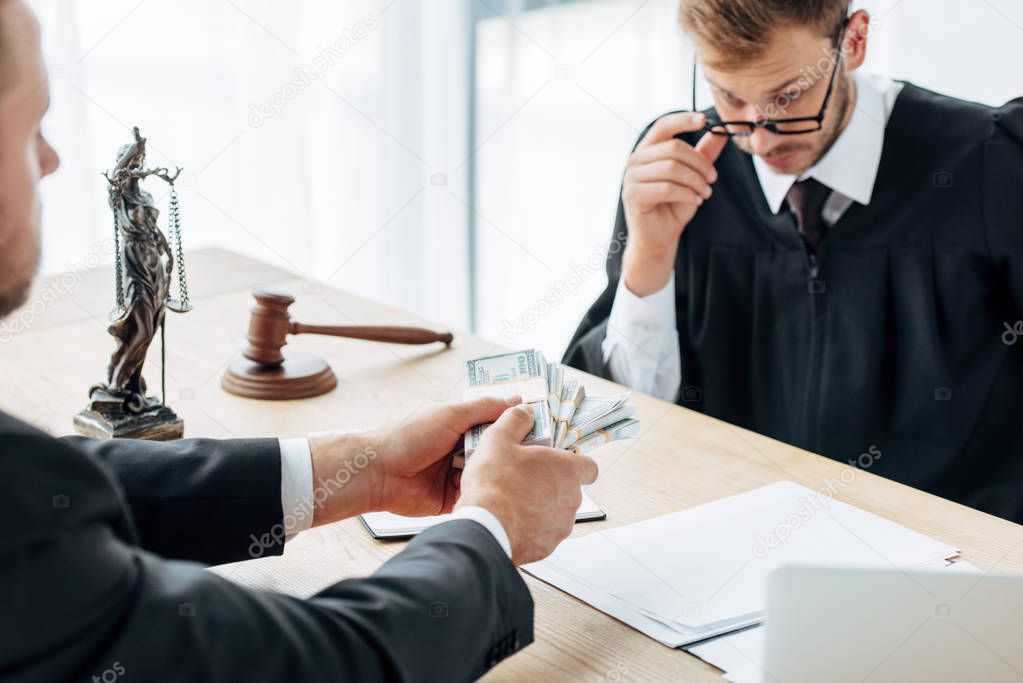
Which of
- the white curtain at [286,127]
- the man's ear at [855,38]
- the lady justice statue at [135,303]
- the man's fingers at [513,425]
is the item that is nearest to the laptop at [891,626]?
the man's fingers at [513,425]

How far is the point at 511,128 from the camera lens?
14.4 feet

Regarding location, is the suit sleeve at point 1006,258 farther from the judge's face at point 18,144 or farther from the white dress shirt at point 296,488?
the judge's face at point 18,144

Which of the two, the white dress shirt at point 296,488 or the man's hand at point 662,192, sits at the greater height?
the man's hand at point 662,192

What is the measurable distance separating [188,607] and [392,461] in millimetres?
557

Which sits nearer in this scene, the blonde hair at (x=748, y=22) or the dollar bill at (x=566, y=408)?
the dollar bill at (x=566, y=408)

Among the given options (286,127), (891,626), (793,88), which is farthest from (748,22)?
(286,127)

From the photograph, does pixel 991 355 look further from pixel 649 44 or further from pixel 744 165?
pixel 649 44

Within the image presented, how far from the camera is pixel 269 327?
2020 millimetres

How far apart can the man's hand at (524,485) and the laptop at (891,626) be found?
12.5 inches

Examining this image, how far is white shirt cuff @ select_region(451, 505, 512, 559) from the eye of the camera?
3.74 feet

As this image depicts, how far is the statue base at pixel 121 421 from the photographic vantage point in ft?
5.59

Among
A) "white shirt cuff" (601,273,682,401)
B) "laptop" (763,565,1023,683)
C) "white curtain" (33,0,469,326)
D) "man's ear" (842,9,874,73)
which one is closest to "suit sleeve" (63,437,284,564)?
"laptop" (763,565,1023,683)

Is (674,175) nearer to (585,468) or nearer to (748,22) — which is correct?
(748,22)

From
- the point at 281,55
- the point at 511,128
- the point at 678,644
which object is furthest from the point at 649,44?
the point at 678,644
